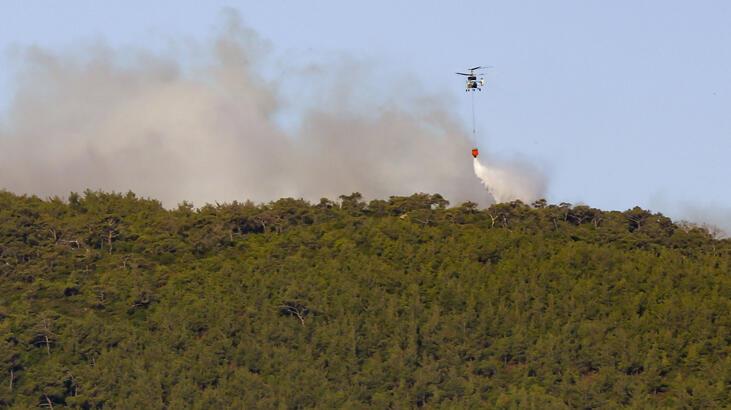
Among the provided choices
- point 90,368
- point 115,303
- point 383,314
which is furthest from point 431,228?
point 90,368

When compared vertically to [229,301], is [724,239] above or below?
above

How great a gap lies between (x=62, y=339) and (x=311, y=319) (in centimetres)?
2441

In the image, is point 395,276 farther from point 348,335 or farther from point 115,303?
point 115,303

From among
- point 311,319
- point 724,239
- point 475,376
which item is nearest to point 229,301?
point 311,319

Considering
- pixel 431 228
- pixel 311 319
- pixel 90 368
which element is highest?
pixel 431 228

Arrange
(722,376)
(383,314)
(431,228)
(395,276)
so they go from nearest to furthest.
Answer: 1. (722,376)
2. (383,314)
3. (395,276)
4. (431,228)

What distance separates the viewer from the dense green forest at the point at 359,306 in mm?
135250

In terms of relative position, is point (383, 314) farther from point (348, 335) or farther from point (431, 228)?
point (431, 228)

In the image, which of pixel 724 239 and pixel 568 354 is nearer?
pixel 568 354

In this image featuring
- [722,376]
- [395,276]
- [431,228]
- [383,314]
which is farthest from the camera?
[431,228]

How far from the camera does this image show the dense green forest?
135 meters

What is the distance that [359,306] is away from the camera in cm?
15288

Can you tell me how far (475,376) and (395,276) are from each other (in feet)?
82.6

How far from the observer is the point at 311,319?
495 ft
